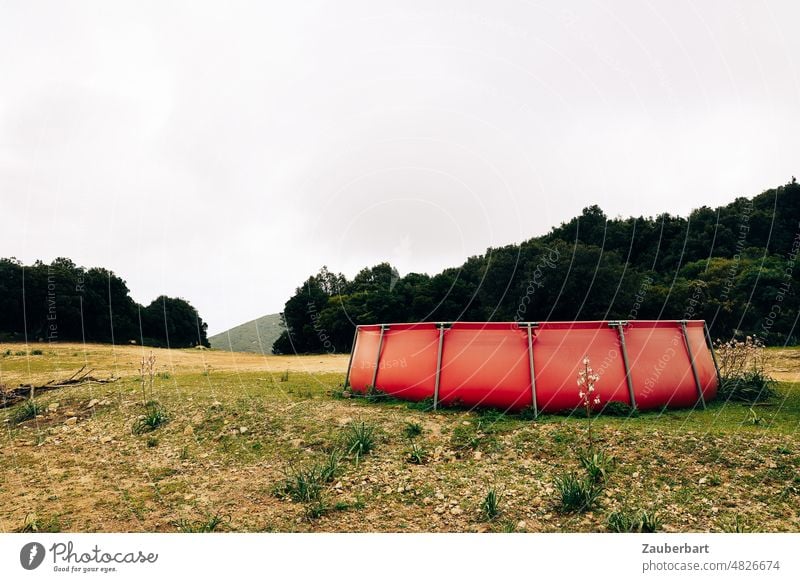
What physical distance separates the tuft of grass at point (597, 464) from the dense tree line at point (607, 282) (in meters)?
32.8

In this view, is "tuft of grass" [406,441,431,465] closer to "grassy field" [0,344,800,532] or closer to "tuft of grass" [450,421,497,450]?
"grassy field" [0,344,800,532]

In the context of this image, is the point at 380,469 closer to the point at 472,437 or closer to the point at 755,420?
the point at 472,437

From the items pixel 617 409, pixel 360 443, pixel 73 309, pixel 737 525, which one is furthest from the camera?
pixel 73 309

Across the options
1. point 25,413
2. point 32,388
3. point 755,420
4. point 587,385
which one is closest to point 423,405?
point 587,385

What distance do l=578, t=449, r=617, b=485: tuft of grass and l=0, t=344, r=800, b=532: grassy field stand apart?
12 cm

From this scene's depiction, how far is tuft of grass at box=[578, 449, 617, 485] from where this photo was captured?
5.91m

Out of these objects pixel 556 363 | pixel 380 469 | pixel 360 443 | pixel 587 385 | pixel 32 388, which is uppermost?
pixel 32 388

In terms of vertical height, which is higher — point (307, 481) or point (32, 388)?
point (32, 388)

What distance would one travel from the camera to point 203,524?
4.91 m

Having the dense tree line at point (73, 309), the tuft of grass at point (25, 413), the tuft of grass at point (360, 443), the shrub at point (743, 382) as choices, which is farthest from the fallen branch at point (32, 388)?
the shrub at point (743, 382)

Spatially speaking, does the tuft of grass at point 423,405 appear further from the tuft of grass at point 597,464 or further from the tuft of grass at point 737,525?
the tuft of grass at point 737,525

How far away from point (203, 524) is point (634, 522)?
4780mm

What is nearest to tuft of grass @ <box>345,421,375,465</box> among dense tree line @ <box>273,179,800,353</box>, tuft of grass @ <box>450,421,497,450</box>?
tuft of grass @ <box>450,421,497,450</box>

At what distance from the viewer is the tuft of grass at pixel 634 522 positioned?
179 inches
